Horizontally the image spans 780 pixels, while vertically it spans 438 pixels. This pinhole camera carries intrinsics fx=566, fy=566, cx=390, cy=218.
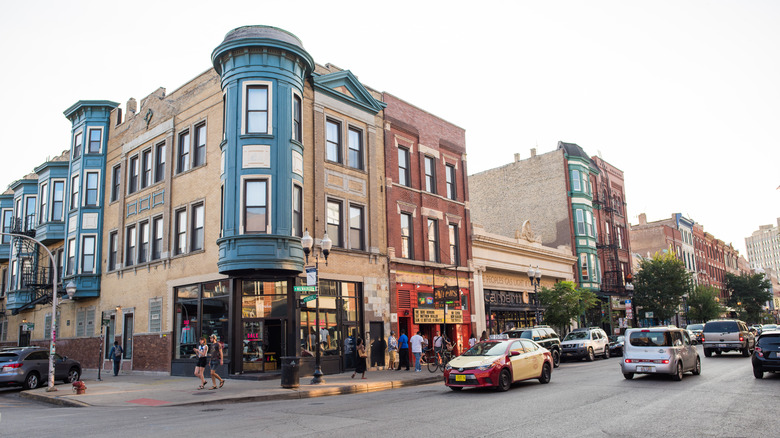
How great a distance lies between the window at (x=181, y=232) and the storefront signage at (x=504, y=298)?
1775 cm

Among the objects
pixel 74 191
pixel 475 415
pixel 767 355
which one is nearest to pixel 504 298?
pixel 767 355

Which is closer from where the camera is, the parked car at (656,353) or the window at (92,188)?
the parked car at (656,353)

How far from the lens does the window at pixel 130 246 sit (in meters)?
29.0

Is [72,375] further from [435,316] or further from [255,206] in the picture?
[435,316]

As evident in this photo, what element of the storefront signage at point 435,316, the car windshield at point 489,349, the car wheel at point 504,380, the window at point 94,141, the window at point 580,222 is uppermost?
the window at point 94,141

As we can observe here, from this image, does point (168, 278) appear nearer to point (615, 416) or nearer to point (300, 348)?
point (300, 348)

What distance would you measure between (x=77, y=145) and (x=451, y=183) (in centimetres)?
2220

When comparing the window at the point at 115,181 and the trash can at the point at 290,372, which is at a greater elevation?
the window at the point at 115,181

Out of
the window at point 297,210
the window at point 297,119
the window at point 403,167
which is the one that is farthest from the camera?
the window at point 403,167

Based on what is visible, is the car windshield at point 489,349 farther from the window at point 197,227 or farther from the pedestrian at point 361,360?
the window at point 197,227

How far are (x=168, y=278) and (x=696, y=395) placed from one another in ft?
69.9

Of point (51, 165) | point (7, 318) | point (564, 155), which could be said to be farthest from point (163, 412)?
point (564, 155)

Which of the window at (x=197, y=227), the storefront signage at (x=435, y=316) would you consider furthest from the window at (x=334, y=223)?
the storefront signage at (x=435, y=316)

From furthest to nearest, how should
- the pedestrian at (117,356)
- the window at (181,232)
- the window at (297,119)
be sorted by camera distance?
the pedestrian at (117,356), the window at (181,232), the window at (297,119)
